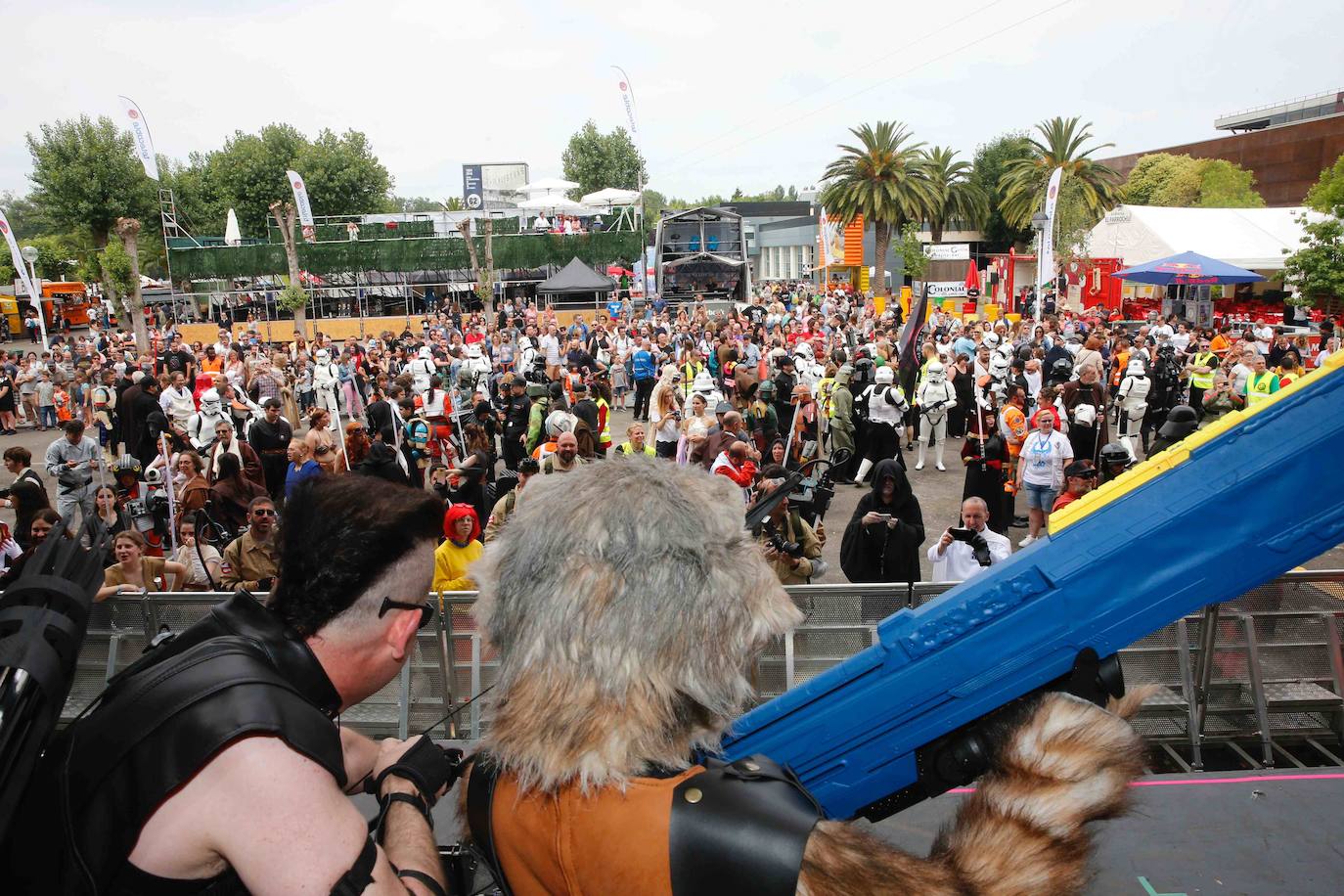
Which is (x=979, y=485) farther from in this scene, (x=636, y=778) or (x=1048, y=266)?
(x=1048, y=266)

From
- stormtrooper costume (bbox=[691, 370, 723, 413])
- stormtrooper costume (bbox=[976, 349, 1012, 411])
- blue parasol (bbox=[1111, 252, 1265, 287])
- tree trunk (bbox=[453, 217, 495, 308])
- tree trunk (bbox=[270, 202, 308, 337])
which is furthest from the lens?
tree trunk (bbox=[453, 217, 495, 308])

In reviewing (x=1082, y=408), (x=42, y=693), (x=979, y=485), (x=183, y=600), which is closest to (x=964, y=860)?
(x=42, y=693)

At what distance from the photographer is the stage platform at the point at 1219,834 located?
3223mm

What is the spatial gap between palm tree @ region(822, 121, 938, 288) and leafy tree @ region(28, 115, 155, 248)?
35.3m

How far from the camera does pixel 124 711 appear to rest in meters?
1.44

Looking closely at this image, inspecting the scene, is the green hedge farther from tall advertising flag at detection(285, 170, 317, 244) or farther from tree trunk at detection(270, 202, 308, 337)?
tree trunk at detection(270, 202, 308, 337)

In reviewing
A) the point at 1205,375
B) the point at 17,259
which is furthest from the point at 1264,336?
the point at 17,259

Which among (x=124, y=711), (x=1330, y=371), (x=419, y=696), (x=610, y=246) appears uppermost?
(x=610, y=246)

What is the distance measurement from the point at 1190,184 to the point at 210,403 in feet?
159

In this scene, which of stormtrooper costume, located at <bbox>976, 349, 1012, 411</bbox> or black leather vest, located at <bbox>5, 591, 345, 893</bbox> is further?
stormtrooper costume, located at <bbox>976, 349, 1012, 411</bbox>

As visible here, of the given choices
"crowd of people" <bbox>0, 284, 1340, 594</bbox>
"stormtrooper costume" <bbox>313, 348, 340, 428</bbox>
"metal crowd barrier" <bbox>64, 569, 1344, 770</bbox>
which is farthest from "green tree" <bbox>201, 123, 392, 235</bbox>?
"metal crowd barrier" <bbox>64, 569, 1344, 770</bbox>

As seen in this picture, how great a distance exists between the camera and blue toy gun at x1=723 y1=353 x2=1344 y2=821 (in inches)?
58.9

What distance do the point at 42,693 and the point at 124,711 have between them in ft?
0.41

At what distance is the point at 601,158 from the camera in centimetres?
8269
